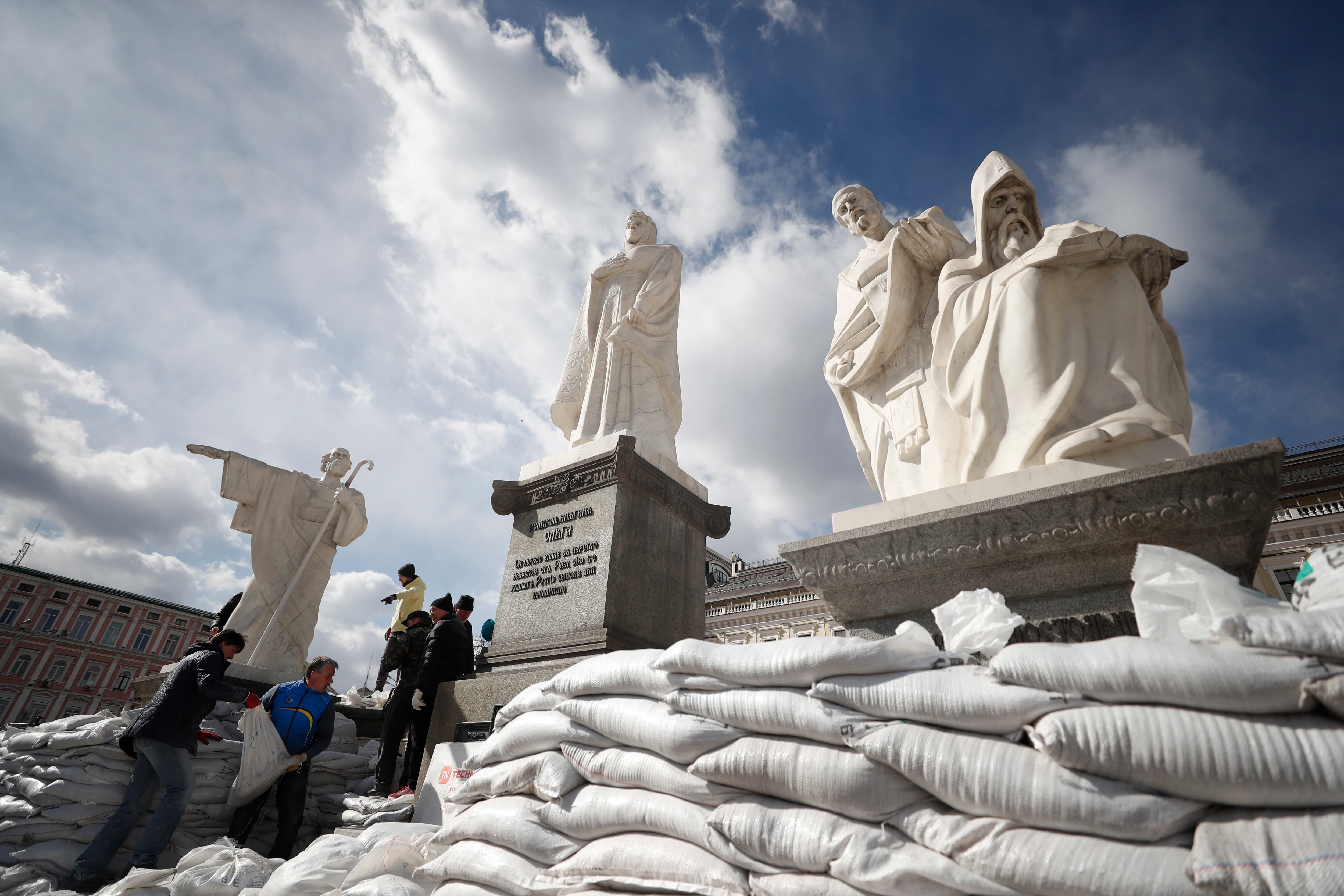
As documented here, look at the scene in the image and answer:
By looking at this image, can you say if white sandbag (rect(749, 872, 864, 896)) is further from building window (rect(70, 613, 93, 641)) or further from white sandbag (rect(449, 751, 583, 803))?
building window (rect(70, 613, 93, 641))

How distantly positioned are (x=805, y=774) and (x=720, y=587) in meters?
25.4

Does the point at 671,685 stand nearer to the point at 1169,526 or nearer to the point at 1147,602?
the point at 1147,602

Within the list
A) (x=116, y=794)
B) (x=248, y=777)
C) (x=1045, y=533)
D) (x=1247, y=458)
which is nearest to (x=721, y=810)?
(x=1045, y=533)

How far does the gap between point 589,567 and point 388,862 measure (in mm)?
2676

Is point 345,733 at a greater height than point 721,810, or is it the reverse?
point 345,733

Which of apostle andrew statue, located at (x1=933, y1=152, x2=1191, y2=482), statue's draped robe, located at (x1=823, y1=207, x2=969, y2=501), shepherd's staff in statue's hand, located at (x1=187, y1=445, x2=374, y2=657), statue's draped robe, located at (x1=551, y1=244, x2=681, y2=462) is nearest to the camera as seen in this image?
apostle andrew statue, located at (x1=933, y1=152, x2=1191, y2=482)

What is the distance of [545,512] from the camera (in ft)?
19.1

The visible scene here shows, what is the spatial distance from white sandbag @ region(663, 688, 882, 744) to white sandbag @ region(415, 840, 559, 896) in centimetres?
72

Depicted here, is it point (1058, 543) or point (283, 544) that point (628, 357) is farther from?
point (283, 544)

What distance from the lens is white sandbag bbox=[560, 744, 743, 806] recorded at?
6.05 ft

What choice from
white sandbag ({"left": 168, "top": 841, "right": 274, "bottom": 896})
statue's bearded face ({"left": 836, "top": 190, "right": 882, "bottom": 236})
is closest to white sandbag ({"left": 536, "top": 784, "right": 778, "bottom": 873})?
white sandbag ({"left": 168, "top": 841, "right": 274, "bottom": 896})

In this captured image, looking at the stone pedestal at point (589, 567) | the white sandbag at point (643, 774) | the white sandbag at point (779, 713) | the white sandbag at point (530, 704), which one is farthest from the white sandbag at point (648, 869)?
the stone pedestal at point (589, 567)

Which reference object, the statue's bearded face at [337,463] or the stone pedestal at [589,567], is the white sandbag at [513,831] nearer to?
the stone pedestal at [589,567]

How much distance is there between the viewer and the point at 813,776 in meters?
1.63
